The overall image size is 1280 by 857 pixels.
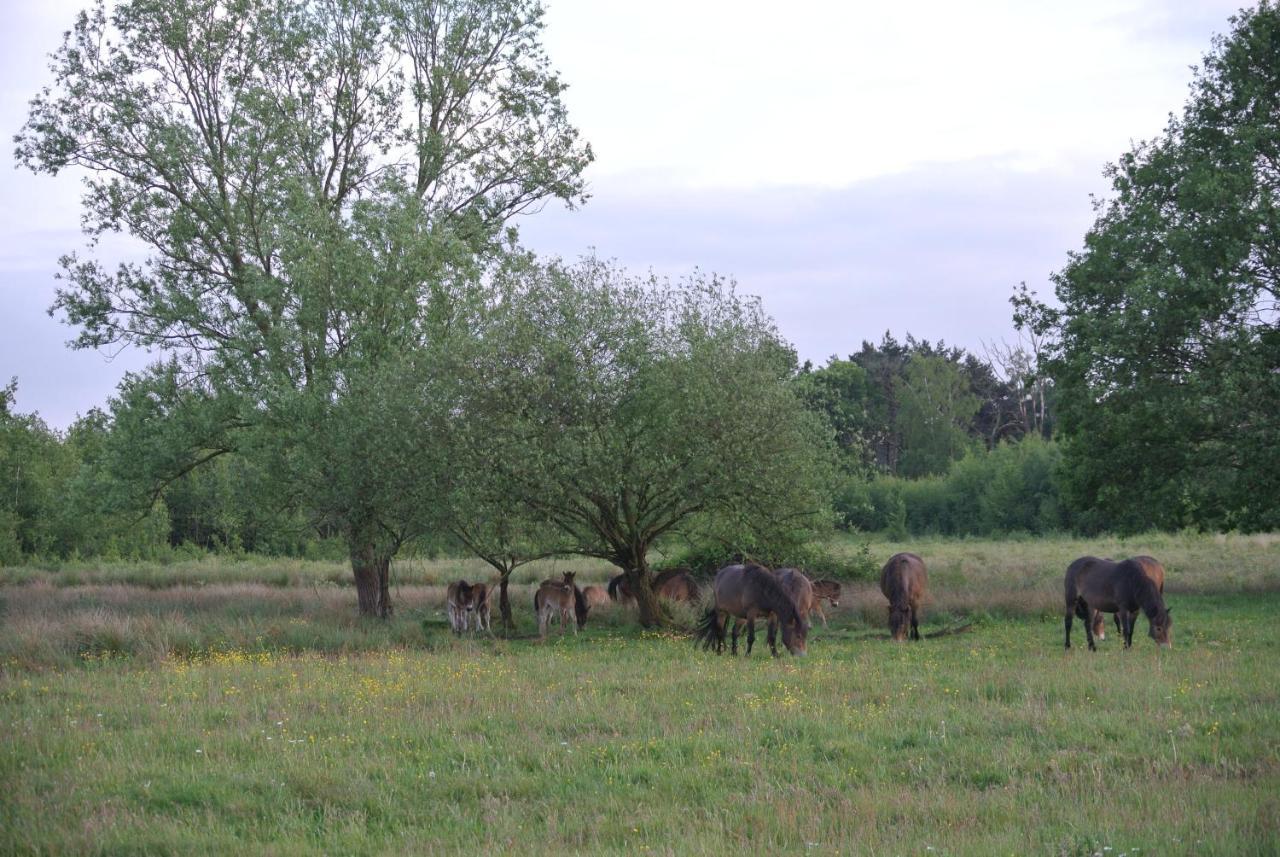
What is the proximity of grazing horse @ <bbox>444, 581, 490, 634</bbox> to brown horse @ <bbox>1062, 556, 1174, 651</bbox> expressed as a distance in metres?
12.3

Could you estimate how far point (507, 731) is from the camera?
11266 mm

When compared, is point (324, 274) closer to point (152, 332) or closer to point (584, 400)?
point (152, 332)

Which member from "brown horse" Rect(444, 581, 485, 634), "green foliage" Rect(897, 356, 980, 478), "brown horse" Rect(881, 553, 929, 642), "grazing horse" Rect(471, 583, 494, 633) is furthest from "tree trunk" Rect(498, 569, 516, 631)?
"green foliage" Rect(897, 356, 980, 478)

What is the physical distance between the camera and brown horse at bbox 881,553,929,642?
66.8 feet

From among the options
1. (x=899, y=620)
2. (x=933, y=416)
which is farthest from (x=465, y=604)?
(x=933, y=416)

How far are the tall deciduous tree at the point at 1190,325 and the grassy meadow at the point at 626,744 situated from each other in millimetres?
5546

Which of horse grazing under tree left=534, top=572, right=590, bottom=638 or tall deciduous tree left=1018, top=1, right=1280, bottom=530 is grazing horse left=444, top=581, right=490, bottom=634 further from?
tall deciduous tree left=1018, top=1, right=1280, bottom=530

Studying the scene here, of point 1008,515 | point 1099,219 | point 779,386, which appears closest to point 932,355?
point 1008,515

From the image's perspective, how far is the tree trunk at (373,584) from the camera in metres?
24.9

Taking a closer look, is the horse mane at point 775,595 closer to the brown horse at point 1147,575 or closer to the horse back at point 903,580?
the horse back at point 903,580

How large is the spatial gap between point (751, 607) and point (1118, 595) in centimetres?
611

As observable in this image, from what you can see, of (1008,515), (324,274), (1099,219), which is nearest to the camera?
(324,274)

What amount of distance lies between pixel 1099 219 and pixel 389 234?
18.8 m

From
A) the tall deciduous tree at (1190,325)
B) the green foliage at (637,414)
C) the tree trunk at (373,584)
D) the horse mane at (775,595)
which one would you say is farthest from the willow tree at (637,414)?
the tall deciduous tree at (1190,325)
